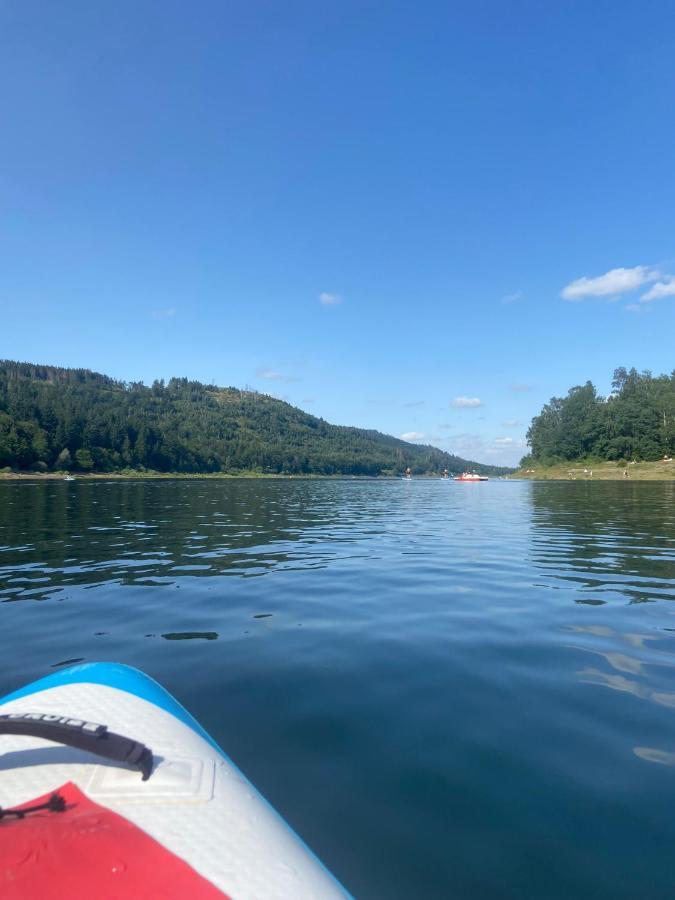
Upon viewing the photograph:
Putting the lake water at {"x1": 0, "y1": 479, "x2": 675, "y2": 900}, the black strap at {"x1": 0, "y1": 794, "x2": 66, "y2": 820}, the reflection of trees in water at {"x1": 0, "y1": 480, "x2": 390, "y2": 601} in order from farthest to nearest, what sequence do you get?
the reflection of trees in water at {"x1": 0, "y1": 480, "x2": 390, "y2": 601} → the lake water at {"x1": 0, "y1": 479, "x2": 675, "y2": 900} → the black strap at {"x1": 0, "y1": 794, "x2": 66, "y2": 820}

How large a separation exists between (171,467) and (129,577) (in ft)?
522

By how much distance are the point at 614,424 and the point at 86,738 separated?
560 feet

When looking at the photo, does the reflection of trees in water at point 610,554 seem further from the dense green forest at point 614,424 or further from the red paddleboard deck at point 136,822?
the dense green forest at point 614,424

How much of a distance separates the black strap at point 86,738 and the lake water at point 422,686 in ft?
4.59

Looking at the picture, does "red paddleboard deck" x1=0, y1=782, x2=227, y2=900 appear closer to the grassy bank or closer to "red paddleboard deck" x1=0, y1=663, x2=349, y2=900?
"red paddleboard deck" x1=0, y1=663, x2=349, y2=900

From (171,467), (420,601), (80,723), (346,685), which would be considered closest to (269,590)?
(420,601)

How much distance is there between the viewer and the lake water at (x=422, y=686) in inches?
148

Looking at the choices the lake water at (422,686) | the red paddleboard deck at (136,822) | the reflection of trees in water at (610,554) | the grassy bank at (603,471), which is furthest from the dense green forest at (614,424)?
the red paddleboard deck at (136,822)

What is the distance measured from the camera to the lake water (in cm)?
376

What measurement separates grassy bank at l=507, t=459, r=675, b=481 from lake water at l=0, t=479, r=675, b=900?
11584 cm

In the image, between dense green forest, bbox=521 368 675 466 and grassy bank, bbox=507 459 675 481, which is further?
dense green forest, bbox=521 368 675 466

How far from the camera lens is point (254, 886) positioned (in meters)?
2.53

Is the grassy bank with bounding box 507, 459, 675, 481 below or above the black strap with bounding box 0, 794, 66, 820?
above

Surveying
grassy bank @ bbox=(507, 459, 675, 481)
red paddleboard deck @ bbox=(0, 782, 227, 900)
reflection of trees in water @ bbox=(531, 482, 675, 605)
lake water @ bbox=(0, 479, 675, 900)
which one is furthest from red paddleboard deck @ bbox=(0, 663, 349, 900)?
grassy bank @ bbox=(507, 459, 675, 481)
